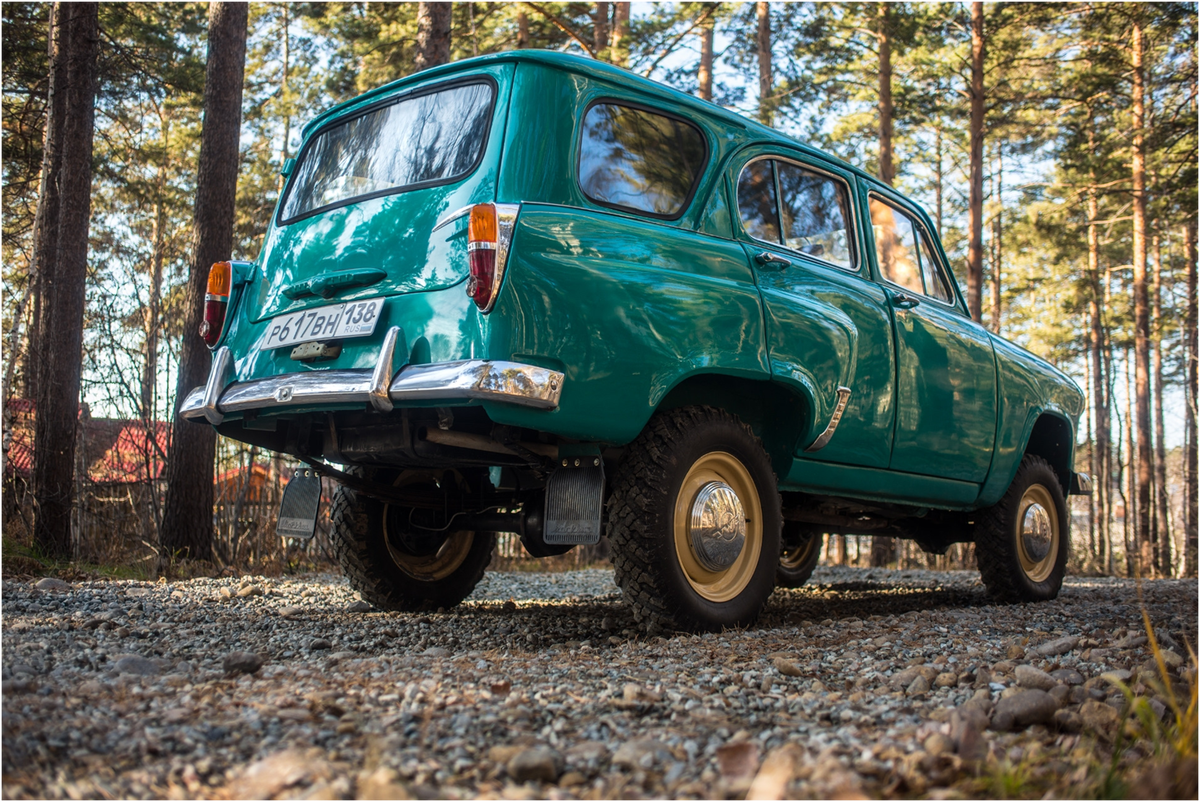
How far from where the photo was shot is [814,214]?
14.7ft

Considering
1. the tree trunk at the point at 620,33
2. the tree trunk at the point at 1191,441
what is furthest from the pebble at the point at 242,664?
the tree trunk at the point at 1191,441

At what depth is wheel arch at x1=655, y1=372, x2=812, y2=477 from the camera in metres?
3.78

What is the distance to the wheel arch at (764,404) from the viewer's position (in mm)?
3783

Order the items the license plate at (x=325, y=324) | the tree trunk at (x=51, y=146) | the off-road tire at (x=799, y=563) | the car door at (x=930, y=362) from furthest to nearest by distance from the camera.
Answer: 1. the tree trunk at (x=51, y=146)
2. the off-road tire at (x=799, y=563)
3. the car door at (x=930, y=362)
4. the license plate at (x=325, y=324)

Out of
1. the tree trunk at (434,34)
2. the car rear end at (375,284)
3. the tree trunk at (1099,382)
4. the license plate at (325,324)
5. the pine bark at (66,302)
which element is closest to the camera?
the car rear end at (375,284)

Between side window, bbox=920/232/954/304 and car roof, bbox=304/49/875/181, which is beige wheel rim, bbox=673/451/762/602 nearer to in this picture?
car roof, bbox=304/49/875/181

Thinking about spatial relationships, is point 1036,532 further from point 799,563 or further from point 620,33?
point 620,33

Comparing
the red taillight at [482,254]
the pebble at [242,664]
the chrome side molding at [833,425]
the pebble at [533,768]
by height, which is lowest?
the pebble at [242,664]

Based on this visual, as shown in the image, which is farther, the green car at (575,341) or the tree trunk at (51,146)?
the tree trunk at (51,146)

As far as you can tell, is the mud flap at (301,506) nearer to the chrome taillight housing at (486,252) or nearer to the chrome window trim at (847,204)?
the chrome taillight housing at (486,252)

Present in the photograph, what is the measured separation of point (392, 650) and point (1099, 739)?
7.74 ft

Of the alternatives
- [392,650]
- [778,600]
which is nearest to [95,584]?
[392,650]

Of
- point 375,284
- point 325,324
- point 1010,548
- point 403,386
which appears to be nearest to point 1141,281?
point 1010,548

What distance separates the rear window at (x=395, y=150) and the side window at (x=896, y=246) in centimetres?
245
